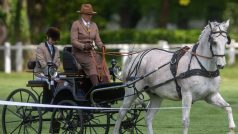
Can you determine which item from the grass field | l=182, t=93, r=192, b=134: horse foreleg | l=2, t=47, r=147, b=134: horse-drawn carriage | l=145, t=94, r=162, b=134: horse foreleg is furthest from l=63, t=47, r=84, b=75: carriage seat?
the grass field

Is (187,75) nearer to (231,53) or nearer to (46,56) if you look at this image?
(46,56)

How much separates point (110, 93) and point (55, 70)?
1.00 metres

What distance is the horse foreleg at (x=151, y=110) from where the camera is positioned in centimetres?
1302

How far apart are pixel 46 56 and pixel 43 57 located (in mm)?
72

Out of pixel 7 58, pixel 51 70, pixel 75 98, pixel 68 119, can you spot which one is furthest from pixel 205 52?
pixel 7 58

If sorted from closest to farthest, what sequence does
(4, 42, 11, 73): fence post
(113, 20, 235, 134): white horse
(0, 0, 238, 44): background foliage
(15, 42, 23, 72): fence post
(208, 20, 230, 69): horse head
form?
(208, 20, 230, 69): horse head → (113, 20, 235, 134): white horse → (4, 42, 11, 73): fence post → (15, 42, 23, 72): fence post → (0, 0, 238, 44): background foliage

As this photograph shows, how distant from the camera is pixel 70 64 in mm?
12922

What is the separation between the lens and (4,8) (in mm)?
34844

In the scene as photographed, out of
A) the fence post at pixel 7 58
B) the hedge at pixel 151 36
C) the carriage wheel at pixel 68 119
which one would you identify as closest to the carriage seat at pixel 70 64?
the carriage wheel at pixel 68 119

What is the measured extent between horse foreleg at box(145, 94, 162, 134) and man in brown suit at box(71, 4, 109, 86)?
2.55 feet

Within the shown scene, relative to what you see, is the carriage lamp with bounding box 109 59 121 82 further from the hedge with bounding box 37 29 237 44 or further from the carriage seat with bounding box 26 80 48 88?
the hedge with bounding box 37 29 237 44

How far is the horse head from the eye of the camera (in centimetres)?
1165

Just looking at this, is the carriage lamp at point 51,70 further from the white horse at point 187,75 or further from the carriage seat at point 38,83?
the white horse at point 187,75

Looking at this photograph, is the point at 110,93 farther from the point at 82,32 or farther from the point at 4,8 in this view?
the point at 4,8
